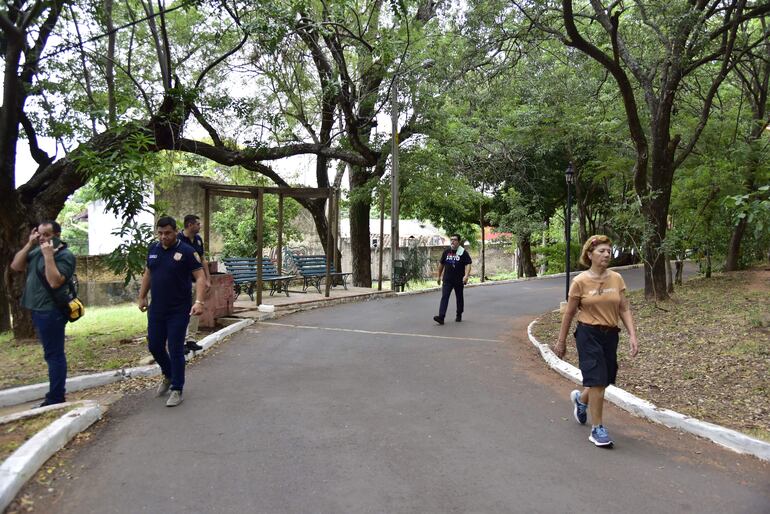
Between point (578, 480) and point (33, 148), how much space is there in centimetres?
1335

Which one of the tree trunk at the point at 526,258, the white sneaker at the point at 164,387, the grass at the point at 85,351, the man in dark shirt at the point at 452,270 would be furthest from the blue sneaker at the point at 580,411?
the tree trunk at the point at 526,258

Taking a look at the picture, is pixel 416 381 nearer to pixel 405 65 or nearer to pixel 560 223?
pixel 405 65

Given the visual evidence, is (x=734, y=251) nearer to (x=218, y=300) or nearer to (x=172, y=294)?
(x=218, y=300)

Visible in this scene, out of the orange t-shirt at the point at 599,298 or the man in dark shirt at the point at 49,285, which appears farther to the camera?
the man in dark shirt at the point at 49,285

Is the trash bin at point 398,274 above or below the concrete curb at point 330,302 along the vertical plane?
above

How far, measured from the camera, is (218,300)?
11508 millimetres

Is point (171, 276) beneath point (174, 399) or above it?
above

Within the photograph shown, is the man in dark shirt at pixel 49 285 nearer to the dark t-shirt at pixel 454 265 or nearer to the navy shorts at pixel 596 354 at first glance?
the navy shorts at pixel 596 354

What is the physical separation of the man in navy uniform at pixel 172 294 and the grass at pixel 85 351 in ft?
7.21

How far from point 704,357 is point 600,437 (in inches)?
153

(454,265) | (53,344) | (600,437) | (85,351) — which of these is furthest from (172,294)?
(454,265)

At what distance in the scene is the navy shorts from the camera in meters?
4.89

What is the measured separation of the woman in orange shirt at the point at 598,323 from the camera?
492 centimetres

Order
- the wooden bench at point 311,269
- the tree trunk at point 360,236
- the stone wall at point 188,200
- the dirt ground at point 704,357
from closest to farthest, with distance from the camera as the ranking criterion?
the dirt ground at point 704,357
the wooden bench at point 311,269
the tree trunk at point 360,236
the stone wall at point 188,200
